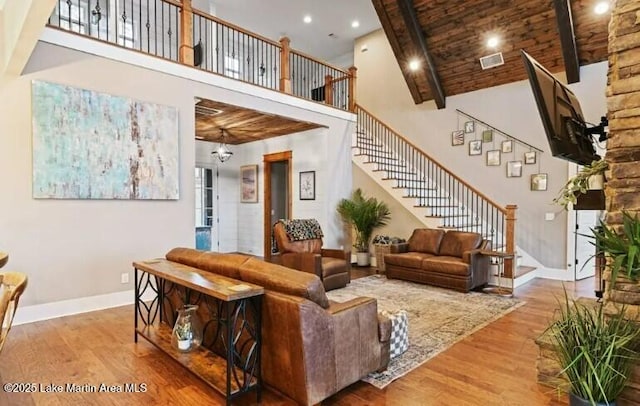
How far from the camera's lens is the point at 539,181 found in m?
6.37

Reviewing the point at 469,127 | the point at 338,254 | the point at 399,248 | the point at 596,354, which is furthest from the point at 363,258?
the point at 596,354

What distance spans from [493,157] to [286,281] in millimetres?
6148

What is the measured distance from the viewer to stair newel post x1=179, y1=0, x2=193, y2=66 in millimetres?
4711

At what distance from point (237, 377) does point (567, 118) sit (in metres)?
3.04

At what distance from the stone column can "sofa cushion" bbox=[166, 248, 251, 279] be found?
2409mm

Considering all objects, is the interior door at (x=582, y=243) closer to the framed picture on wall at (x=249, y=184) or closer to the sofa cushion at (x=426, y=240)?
the sofa cushion at (x=426, y=240)

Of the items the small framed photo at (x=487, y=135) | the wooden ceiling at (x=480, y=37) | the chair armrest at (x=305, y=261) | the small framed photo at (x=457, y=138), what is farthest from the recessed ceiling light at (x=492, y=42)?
the chair armrest at (x=305, y=261)

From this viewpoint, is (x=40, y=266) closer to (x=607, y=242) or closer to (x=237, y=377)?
(x=237, y=377)

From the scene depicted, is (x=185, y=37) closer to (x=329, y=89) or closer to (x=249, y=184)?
(x=329, y=89)

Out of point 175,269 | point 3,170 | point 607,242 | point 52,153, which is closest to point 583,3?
point 607,242

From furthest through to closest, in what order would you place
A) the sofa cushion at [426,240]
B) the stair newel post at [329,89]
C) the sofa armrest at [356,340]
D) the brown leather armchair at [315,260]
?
the stair newel post at [329,89] → the sofa cushion at [426,240] → the brown leather armchair at [315,260] → the sofa armrest at [356,340]

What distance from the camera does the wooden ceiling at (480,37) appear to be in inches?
219

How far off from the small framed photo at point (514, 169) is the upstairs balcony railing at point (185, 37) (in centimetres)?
329

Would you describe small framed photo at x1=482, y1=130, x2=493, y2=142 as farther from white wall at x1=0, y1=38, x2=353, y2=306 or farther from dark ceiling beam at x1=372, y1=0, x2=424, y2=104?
white wall at x1=0, y1=38, x2=353, y2=306
